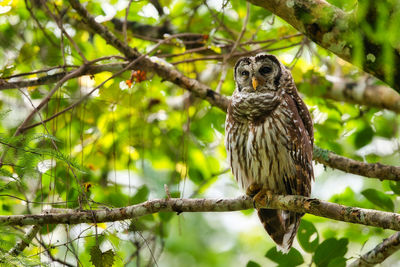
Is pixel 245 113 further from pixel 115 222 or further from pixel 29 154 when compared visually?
pixel 29 154

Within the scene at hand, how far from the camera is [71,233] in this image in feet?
8.96

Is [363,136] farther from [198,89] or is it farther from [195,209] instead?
[195,209]

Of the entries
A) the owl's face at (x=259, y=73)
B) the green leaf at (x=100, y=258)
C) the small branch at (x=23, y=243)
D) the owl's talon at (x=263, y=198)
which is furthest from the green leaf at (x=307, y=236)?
the small branch at (x=23, y=243)

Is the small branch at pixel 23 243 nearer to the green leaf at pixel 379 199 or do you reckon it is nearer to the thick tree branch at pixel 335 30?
the thick tree branch at pixel 335 30

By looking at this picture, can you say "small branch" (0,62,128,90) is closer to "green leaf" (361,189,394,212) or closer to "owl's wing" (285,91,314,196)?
"owl's wing" (285,91,314,196)

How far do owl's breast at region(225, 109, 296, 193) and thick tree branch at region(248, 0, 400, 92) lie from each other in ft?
2.99

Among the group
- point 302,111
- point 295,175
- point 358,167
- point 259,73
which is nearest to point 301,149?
point 295,175

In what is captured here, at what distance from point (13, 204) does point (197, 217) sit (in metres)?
4.46

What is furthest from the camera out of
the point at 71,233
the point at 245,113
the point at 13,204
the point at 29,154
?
the point at 13,204

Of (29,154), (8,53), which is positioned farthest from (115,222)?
(8,53)

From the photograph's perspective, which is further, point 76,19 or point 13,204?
point 76,19

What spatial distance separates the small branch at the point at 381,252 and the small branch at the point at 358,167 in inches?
20.3

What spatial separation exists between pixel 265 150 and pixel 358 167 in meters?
0.78

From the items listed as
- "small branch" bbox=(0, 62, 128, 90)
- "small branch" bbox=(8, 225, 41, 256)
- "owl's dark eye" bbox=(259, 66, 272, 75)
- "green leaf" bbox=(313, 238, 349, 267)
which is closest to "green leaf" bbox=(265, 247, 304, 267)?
"green leaf" bbox=(313, 238, 349, 267)
